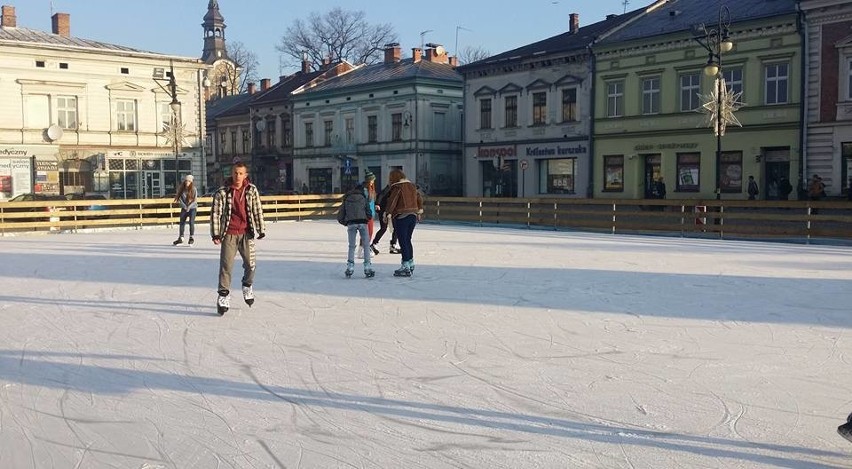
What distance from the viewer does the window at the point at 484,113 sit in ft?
143

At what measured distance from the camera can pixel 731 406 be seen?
5.64 m

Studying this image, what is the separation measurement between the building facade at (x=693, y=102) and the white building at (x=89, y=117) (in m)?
19.8

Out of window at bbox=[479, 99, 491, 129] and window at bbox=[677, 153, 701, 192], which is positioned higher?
window at bbox=[479, 99, 491, 129]

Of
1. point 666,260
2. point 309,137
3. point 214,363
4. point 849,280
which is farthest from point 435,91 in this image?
point 214,363

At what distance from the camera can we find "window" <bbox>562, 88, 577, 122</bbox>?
3900 cm

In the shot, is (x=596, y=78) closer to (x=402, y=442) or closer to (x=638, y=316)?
(x=638, y=316)

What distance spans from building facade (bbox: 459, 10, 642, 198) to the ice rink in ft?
85.2

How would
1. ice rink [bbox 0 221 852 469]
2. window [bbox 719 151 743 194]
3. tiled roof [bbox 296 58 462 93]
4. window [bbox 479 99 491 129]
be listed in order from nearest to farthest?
ice rink [bbox 0 221 852 469] → window [bbox 719 151 743 194] → window [bbox 479 99 491 129] → tiled roof [bbox 296 58 462 93]

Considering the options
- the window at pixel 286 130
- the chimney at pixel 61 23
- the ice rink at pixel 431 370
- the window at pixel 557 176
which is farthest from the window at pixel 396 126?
the ice rink at pixel 431 370

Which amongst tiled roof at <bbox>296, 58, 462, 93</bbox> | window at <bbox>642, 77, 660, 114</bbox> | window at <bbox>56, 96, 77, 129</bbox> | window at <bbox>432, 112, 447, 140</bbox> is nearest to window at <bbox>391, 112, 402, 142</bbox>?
window at <bbox>432, 112, 447, 140</bbox>

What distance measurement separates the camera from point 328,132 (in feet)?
174

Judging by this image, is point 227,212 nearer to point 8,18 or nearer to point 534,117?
point 534,117

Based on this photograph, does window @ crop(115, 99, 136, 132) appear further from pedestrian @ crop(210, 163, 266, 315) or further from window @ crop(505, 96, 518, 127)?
pedestrian @ crop(210, 163, 266, 315)

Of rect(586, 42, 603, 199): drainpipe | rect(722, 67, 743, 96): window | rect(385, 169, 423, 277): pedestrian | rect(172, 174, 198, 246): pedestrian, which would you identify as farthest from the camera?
rect(586, 42, 603, 199): drainpipe
